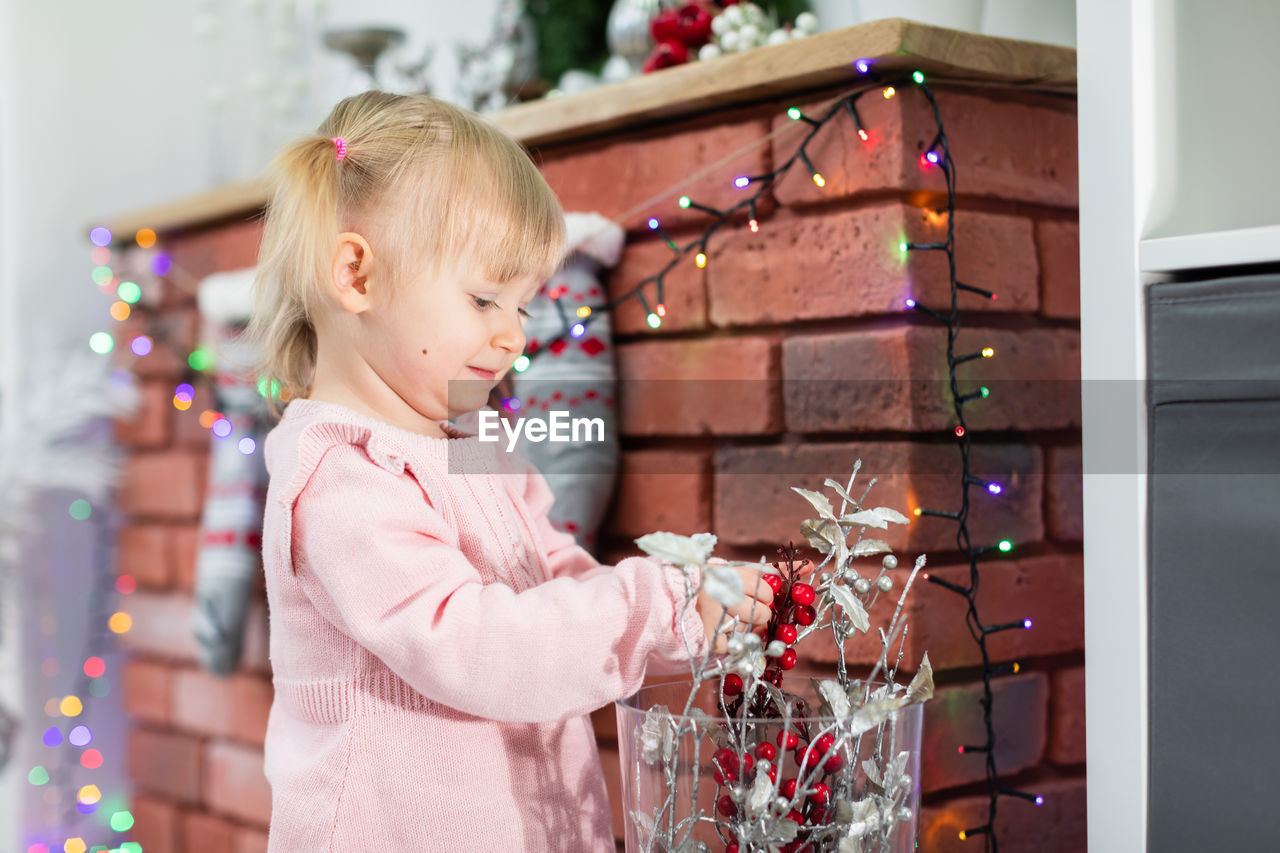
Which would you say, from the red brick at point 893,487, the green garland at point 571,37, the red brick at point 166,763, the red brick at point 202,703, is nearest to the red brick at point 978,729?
the red brick at point 893,487

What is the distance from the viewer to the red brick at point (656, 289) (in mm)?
1104

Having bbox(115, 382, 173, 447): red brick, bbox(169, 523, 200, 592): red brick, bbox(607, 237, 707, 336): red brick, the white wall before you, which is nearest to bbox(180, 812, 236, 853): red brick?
the white wall

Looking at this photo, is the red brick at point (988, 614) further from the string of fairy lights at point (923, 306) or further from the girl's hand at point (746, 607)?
the girl's hand at point (746, 607)

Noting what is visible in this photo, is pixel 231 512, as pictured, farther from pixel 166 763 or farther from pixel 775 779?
pixel 775 779

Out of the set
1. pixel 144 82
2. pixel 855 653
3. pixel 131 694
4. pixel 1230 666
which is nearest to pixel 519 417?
pixel 855 653

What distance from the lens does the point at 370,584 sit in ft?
2.53

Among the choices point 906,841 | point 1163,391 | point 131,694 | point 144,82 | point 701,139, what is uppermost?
point 144,82

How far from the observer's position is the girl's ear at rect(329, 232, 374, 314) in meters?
0.88

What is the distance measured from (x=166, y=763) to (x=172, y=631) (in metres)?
0.21

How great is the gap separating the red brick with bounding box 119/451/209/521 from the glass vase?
1.25 m

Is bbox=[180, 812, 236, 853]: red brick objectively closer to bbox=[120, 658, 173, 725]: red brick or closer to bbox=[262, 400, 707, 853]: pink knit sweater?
bbox=[120, 658, 173, 725]: red brick

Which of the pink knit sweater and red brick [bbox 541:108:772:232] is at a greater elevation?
red brick [bbox 541:108:772:232]

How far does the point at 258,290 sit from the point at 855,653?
22.4 inches

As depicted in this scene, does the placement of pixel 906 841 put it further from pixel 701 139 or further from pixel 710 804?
pixel 701 139
